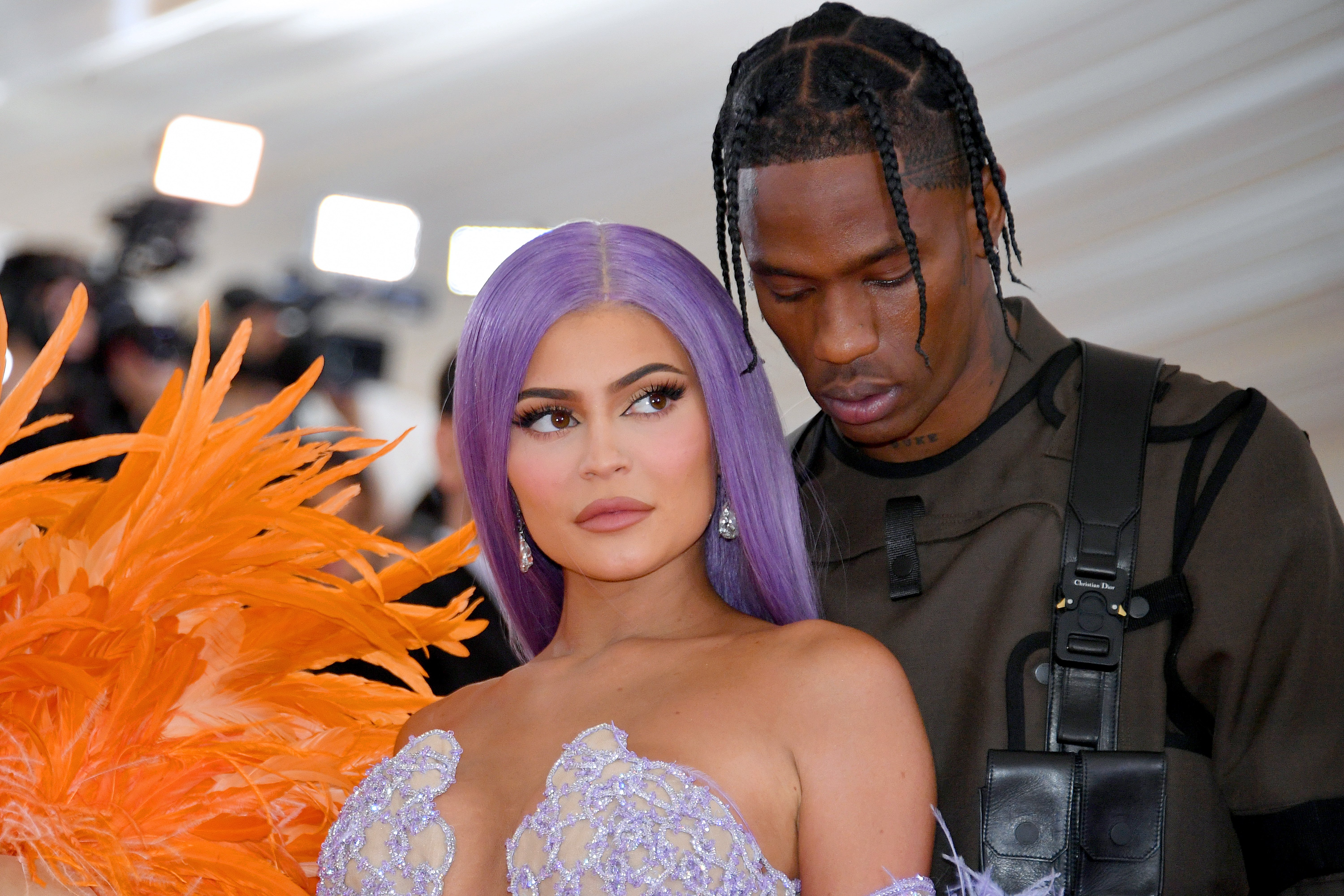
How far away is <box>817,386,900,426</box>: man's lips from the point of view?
1904 mm

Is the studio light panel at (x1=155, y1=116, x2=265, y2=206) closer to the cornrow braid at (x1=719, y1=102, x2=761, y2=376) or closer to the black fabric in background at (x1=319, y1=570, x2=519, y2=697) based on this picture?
the black fabric in background at (x1=319, y1=570, x2=519, y2=697)

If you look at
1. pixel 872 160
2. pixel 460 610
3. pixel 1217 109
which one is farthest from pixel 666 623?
pixel 1217 109

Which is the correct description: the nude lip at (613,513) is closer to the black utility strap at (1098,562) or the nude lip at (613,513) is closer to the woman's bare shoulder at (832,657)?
the woman's bare shoulder at (832,657)

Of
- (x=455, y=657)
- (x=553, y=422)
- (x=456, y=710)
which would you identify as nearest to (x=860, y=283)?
(x=553, y=422)

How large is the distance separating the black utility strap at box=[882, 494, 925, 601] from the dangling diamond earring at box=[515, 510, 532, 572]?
0.51 m

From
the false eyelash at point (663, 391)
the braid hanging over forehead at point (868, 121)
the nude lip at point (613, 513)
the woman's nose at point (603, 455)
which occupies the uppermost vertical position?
the braid hanging over forehead at point (868, 121)

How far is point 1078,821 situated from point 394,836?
2.84 ft

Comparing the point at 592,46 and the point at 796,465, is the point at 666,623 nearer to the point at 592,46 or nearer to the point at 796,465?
the point at 796,465

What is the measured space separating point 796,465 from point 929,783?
681mm

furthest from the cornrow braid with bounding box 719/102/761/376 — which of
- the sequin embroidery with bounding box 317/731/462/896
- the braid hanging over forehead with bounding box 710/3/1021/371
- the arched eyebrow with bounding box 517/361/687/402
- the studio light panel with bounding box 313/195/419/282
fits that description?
the studio light panel with bounding box 313/195/419/282

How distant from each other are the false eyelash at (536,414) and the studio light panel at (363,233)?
16.7 ft

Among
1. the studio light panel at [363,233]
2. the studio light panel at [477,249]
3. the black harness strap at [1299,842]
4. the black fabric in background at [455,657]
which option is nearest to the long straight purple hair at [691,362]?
the black harness strap at [1299,842]

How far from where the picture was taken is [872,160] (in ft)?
6.13

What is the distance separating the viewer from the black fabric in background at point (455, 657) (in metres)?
3.15
